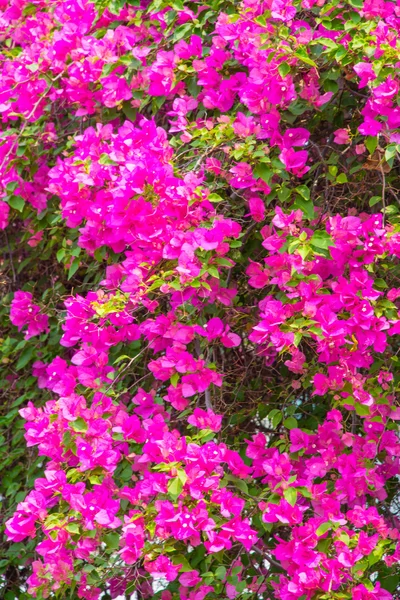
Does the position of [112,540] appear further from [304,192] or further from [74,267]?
[304,192]

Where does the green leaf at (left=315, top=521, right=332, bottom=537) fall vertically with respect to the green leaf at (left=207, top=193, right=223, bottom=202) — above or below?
below

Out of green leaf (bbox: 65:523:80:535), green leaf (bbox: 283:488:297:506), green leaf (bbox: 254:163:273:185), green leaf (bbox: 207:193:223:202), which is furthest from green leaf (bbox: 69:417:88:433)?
green leaf (bbox: 254:163:273:185)

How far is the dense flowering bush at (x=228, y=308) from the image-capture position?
2.01 meters

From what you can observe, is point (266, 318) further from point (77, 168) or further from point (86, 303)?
point (77, 168)

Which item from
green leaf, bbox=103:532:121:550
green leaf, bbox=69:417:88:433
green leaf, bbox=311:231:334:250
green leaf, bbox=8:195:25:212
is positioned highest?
green leaf, bbox=311:231:334:250

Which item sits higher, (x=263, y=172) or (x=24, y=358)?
(x=263, y=172)

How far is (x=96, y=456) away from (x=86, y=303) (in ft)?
1.23

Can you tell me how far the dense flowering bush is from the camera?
2.01m

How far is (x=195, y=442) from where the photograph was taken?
2.06 meters

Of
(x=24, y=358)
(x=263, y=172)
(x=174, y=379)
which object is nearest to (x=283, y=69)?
(x=263, y=172)

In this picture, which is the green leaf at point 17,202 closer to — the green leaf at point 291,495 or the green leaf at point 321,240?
the green leaf at point 321,240

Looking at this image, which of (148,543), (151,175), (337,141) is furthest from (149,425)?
(337,141)

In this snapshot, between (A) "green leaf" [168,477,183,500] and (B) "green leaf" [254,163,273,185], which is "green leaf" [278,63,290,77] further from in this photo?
(A) "green leaf" [168,477,183,500]

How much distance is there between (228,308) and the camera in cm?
229
